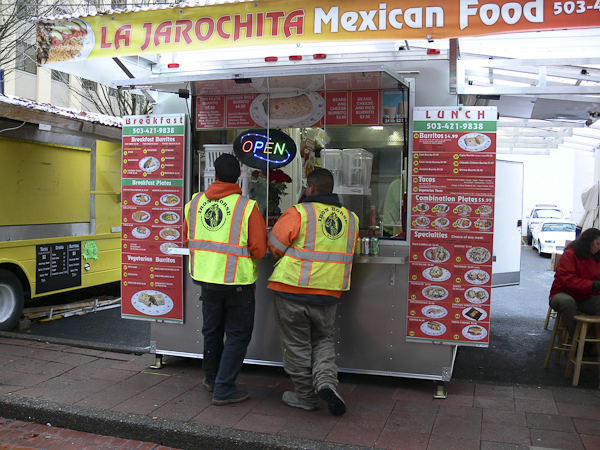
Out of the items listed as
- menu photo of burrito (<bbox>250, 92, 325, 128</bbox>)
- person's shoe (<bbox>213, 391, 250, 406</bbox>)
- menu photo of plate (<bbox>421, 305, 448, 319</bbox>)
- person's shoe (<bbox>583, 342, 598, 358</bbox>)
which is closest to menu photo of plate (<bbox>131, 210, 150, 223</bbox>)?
menu photo of burrito (<bbox>250, 92, 325, 128</bbox>)

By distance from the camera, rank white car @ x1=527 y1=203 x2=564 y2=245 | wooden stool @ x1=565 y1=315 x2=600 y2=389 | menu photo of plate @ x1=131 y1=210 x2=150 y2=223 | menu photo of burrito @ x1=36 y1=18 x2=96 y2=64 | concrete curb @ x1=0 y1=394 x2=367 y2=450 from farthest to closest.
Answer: white car @ x1=527 y1=203 x2=564 y2=245 → menu photo of plate @ x1=131 y1=210 x2=150 y2=223 → wooden stool @ x1=565 y1=315 x2=600 y2=389 → menu photo of burrito @ x1=36 y1=18 x2=96 y2=64 → concrete curb @ x1=0 y1=394 x2=367 y2=450

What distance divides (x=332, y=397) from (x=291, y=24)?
2.96 metres

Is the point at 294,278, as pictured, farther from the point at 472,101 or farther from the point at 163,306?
the point at 472,101

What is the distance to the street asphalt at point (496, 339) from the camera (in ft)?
18.0

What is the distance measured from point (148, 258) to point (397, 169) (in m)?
2.59

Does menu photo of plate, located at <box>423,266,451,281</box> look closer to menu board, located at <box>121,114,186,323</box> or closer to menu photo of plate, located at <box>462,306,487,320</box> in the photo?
menu photo of plate, located at <box>462,306,487,320</box>

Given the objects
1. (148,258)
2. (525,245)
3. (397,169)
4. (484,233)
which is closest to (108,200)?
(148,258)

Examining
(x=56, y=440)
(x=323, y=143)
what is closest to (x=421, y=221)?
(x=323, y=143)

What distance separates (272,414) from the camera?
13.8 feet

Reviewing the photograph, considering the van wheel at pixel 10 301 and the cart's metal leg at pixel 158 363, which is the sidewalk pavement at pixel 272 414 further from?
the van wheel at pixel 10 301

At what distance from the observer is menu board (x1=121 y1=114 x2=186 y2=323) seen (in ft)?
17.3

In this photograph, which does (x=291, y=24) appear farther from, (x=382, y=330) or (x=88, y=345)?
(x=88, y=345)

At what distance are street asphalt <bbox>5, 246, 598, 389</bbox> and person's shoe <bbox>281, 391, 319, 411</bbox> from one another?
2.88ft

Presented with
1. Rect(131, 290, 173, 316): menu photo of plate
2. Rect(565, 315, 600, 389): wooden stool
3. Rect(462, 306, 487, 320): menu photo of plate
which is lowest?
Rect(565, 315, 600, 389): wooden stool
